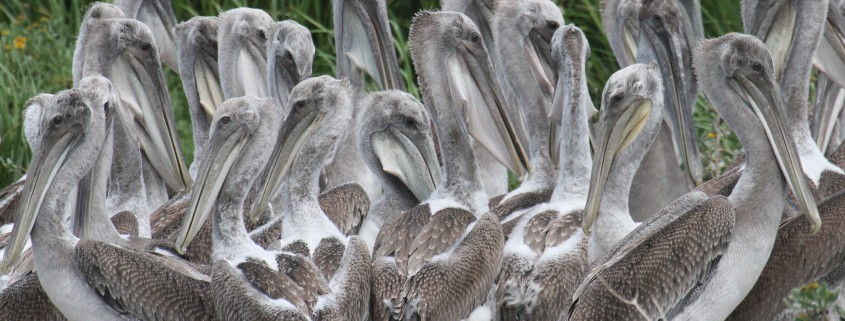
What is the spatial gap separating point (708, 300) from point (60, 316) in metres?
2.26

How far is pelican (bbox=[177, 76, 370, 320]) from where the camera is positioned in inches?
197

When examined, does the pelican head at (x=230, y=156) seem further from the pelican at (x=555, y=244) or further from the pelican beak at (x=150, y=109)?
the pelican beak at (x=150, y=109)

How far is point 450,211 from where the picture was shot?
5688 millimetres

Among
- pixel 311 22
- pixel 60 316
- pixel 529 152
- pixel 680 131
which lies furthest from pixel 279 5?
pixel 60 316

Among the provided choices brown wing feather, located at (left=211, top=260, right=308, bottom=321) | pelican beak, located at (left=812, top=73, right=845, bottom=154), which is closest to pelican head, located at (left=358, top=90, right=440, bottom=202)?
brown wing feather, located at (left=211, top=260, right=308, bottom=321)

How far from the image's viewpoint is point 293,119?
18.9 feet

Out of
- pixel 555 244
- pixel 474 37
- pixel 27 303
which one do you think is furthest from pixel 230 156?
pixel 474 37

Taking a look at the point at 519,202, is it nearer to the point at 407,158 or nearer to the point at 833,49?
the point at 407,158

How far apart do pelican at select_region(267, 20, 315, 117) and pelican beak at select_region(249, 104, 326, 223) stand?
0.95 metres

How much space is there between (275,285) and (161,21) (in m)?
3.31

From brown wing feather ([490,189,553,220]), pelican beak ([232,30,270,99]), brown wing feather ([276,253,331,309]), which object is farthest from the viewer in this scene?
pelican beak ([232,30,270,99])

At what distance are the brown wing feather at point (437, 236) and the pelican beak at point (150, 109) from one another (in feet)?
5.25

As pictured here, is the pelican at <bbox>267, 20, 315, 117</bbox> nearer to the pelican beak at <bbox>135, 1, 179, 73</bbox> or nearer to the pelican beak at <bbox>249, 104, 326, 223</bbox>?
the pelican beak at <bbox>249, 104, 326, 223</bbox>

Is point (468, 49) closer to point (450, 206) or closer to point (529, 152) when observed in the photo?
point (529, 152)
